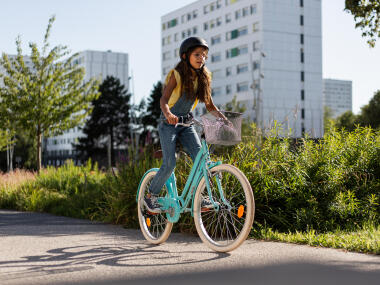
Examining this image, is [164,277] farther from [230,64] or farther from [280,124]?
[230,64]

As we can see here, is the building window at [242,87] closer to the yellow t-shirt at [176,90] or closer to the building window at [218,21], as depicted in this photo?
the building window at [218,21]

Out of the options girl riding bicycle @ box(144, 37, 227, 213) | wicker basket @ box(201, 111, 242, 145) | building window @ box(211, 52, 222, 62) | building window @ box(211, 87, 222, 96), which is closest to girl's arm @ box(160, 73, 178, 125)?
girl riding bicycle @ box(144, 37, 227, 213)

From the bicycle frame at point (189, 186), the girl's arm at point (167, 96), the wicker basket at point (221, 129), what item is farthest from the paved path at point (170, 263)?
the girl's arm at point (167, 96)

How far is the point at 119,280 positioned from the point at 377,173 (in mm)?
4333

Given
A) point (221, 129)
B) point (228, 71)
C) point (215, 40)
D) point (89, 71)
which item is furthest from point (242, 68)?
point (221, 129)

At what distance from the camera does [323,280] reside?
13.1 ft

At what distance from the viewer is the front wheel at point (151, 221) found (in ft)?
19.4

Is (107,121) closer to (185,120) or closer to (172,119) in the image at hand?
(185,120)

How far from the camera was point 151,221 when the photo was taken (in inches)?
247

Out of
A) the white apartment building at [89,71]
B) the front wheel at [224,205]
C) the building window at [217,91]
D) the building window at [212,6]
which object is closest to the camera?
the front wheel at [224,205]

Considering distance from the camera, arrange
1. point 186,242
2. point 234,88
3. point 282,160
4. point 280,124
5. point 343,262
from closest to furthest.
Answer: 1. point 343,262
2. point 186,242
3. point 282,160
4. point 280,124
5. point 234,88

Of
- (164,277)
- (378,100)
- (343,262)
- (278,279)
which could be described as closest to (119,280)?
(164,277)

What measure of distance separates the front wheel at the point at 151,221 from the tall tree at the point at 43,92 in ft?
54.4

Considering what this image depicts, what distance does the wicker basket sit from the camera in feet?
16.7
